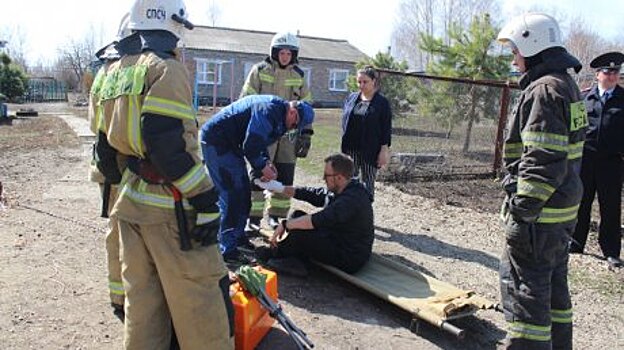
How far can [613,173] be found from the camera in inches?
234

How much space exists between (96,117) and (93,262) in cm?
202

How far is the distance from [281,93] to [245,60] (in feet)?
95.6

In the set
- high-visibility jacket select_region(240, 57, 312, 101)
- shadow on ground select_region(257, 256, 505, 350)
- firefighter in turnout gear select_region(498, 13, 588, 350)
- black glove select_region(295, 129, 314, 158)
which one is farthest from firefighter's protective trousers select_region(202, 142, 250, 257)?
firefighter in turnout gear select_region(498, 13, 588, 350)

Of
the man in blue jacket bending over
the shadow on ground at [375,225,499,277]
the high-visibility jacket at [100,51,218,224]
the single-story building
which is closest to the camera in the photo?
the high-visibility jacket at [100,51,218,224]

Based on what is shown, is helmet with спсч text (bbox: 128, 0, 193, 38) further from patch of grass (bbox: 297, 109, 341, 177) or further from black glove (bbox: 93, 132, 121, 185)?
patch of grass (bbox: 297, 109, 341, 177)

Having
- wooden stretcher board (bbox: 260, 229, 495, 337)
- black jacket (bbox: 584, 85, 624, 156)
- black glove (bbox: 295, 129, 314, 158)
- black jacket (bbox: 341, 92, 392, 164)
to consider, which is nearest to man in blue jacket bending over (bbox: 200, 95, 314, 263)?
black glove (bbox: 295, 129, 314, 158)

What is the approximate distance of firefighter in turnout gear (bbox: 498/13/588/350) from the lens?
314 centimetres

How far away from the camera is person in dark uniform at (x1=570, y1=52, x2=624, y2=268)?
19.2 ft

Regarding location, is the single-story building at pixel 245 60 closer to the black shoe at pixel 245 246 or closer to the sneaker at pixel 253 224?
the sneaker at pixel 253 224

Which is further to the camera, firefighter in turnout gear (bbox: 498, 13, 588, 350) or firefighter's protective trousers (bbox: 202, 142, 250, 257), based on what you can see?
firefighter's protective trousers (bbox: 202, 142, 250, 257)

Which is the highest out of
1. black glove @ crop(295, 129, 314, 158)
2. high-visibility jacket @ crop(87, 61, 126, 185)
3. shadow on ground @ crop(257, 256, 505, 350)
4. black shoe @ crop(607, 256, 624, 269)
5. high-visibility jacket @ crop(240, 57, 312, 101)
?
high-visibility jacket @ crop(240, 57, 312, 101)

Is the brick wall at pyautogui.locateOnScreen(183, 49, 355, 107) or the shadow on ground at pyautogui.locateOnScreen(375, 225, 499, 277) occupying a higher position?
the brick wall at pyautogui.locateOnScreen(183, 49, 355, 107)

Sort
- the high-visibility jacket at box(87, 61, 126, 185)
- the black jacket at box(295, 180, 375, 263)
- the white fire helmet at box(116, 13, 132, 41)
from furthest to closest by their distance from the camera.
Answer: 1. the black jacket at box(295, 180, 375, 263)
2. the white fire helmet at box(116, 13, 132, 41)
3. the high-visibility jacket at box(87, 61, 126, 185)

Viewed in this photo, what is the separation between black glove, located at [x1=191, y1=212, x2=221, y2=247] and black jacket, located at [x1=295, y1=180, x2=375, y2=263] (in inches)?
69.2
